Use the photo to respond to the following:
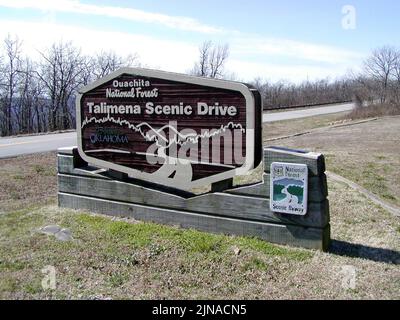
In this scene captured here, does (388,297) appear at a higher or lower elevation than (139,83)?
lower

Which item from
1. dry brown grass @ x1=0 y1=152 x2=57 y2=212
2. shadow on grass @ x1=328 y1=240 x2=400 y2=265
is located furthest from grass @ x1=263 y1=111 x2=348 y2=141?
shadow on grass @ x1=328 y1=240 x2=400 y2=265

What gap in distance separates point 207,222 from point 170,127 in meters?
1.19

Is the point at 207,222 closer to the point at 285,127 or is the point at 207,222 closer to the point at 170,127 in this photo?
the point at 170,127

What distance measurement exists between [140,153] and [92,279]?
75.6 inches

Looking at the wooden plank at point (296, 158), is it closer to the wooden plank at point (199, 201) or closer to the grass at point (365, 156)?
the wooden plank at point (199, 201)

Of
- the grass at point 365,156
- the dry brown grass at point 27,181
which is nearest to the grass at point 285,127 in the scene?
the grass at point 365,156

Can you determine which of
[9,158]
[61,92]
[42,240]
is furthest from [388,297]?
[61,92]

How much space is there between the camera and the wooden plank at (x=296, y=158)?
4.23 m

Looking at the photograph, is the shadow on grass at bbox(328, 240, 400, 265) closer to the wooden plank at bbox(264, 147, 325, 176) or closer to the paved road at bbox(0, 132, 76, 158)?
the wooden plank at bbox(264, 147, 325, 176)

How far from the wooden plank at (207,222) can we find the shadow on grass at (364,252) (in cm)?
23

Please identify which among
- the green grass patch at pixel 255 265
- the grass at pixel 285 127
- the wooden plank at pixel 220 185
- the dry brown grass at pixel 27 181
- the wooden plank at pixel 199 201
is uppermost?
the grass at pixel 285 127

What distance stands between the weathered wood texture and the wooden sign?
179mm
